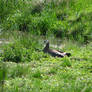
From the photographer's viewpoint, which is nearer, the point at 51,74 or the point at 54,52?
the point at 51,74

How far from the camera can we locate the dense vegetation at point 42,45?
6086 mm

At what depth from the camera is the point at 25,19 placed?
12133mm

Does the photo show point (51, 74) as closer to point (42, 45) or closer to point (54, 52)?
point (54, 52)

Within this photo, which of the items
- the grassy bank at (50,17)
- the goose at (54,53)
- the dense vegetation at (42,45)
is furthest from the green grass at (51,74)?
the grassy bank at (50,17)

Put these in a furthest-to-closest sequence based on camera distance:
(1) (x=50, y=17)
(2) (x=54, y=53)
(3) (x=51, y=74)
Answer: (1) (x=50, y=17)
(2) (x=54, y=53)
(3) (x=51, y=74)

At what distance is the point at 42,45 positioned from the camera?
9602mm

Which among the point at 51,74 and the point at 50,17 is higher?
the point at 50,17

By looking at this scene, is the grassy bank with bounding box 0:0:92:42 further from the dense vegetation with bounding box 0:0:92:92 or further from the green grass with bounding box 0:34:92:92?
the green grass with bounding box 0:34:92:92

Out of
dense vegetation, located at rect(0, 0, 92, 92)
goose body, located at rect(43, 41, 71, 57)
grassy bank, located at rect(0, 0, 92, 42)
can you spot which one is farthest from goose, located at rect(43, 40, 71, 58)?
grassy bank, located at rect(0, 0, 92, 42)

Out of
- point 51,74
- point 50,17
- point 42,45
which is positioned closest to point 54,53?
point 42,45

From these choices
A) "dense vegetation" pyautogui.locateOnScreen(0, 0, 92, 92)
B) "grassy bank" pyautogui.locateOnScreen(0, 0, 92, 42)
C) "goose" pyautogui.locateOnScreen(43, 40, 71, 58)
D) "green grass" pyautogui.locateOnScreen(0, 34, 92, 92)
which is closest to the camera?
"green grass" pyautogui.locateOnScreen(0, 34, 92, 92)

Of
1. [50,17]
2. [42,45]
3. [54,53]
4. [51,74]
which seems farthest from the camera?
[50,17]

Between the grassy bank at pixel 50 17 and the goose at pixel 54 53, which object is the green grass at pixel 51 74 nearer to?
the goose at pixel 54 53

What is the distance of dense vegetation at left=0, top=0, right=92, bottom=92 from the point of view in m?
6.09
